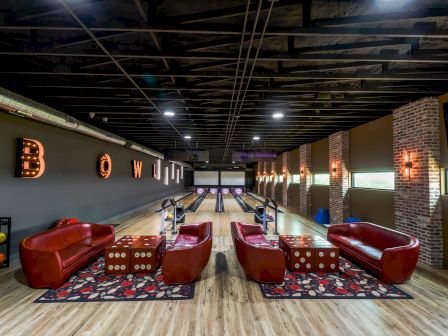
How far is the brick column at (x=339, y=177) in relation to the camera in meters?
7.51

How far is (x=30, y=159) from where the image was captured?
4691mm

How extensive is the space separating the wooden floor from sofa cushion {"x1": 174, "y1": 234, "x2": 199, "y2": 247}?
3.40 ft

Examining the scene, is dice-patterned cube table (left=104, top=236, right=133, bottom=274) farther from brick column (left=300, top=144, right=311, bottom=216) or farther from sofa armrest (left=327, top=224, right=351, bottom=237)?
brick column (left=300, top=144, right=311, bottom=216)

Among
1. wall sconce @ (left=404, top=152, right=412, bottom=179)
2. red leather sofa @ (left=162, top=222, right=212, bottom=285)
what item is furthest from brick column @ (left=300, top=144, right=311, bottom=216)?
red leather sofa @ (left=162, top=222, right=212, bottom=285)

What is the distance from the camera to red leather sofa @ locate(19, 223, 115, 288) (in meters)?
3.41

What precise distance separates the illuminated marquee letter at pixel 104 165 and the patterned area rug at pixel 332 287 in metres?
6.15

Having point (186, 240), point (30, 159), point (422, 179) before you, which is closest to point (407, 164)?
point (422, 179)

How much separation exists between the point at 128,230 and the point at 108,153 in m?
2.81

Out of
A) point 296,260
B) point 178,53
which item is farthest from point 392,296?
point 178,53

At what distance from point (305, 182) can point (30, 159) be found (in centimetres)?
927

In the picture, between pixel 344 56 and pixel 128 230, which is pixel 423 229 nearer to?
pixel 344 56

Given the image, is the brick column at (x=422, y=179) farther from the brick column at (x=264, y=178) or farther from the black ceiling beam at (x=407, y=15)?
the brick column at (x=264, y=178)

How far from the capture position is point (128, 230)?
7125mm

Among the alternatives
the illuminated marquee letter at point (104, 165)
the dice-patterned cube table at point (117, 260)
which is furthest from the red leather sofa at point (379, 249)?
the illuminated marquee letter at point (104, 165)
